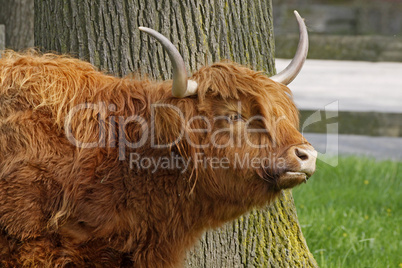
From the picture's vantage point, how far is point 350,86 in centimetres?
1310

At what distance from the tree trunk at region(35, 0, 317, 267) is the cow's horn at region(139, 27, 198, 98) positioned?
32.3 inches

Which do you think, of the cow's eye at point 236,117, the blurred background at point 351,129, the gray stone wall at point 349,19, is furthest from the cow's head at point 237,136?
the gray stone wall at point 349,19

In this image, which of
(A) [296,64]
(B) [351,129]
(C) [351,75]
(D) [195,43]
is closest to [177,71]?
(A) [296,64]

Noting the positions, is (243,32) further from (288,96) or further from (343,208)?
(343,208)

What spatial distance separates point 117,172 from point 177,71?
2.20 feet

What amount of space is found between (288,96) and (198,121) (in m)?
Result: 0.61

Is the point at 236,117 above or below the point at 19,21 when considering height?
below

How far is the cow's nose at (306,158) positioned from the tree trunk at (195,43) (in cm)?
121

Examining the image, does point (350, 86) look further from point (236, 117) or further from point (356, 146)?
point (236, 117)

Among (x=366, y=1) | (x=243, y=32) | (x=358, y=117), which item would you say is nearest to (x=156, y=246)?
(x=243, y=32)

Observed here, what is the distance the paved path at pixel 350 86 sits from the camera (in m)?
11.5

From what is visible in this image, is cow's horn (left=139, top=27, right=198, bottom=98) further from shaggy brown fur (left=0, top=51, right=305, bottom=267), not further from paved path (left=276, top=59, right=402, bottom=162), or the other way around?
paved path (left=276, top=59, right=402, bottom=162)

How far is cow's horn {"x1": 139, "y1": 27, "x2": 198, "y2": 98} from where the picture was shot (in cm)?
312

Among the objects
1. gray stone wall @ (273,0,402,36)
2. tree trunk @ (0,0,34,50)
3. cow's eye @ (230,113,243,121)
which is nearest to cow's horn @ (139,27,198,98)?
cow's eye @ (230,113,243,121)
